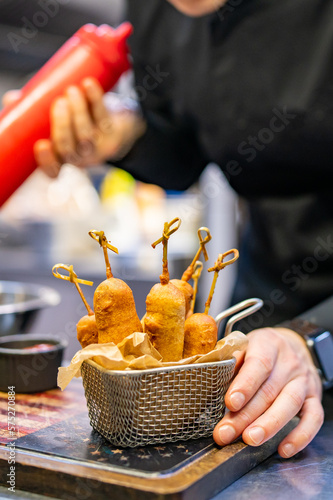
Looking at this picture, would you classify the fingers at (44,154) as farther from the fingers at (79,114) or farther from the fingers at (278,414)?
the fingers at (278,414)

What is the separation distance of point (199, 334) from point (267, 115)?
79cm

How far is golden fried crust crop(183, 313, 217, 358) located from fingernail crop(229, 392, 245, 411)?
75mm

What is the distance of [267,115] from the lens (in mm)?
1425

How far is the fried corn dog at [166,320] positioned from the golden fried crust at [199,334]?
21 mm

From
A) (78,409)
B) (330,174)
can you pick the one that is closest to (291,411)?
(78,409)

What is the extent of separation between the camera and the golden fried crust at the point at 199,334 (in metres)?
0.83

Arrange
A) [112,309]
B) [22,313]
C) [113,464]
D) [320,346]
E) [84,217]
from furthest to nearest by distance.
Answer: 1. [84,217]
2. [22,313]
3. [320,346]
4. [112,309]
5. [113,464]

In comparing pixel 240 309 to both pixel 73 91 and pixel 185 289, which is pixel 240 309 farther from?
pixel 73 91

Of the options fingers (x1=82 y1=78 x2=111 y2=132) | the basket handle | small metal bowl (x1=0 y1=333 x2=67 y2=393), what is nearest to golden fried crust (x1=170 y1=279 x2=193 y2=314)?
the basket handle

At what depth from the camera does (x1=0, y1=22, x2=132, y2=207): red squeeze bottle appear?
4.32 ft

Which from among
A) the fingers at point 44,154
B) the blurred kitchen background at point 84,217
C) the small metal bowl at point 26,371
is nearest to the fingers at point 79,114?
the fingers at point 44,154

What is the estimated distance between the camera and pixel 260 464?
82 centimetres

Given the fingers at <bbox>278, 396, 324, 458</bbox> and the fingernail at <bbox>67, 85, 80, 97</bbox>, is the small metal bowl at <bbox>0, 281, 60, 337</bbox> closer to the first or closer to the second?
the fingernail at <bbox>67, 85, 80, 97</bbox>

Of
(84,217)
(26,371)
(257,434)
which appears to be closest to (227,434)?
(257,434)
